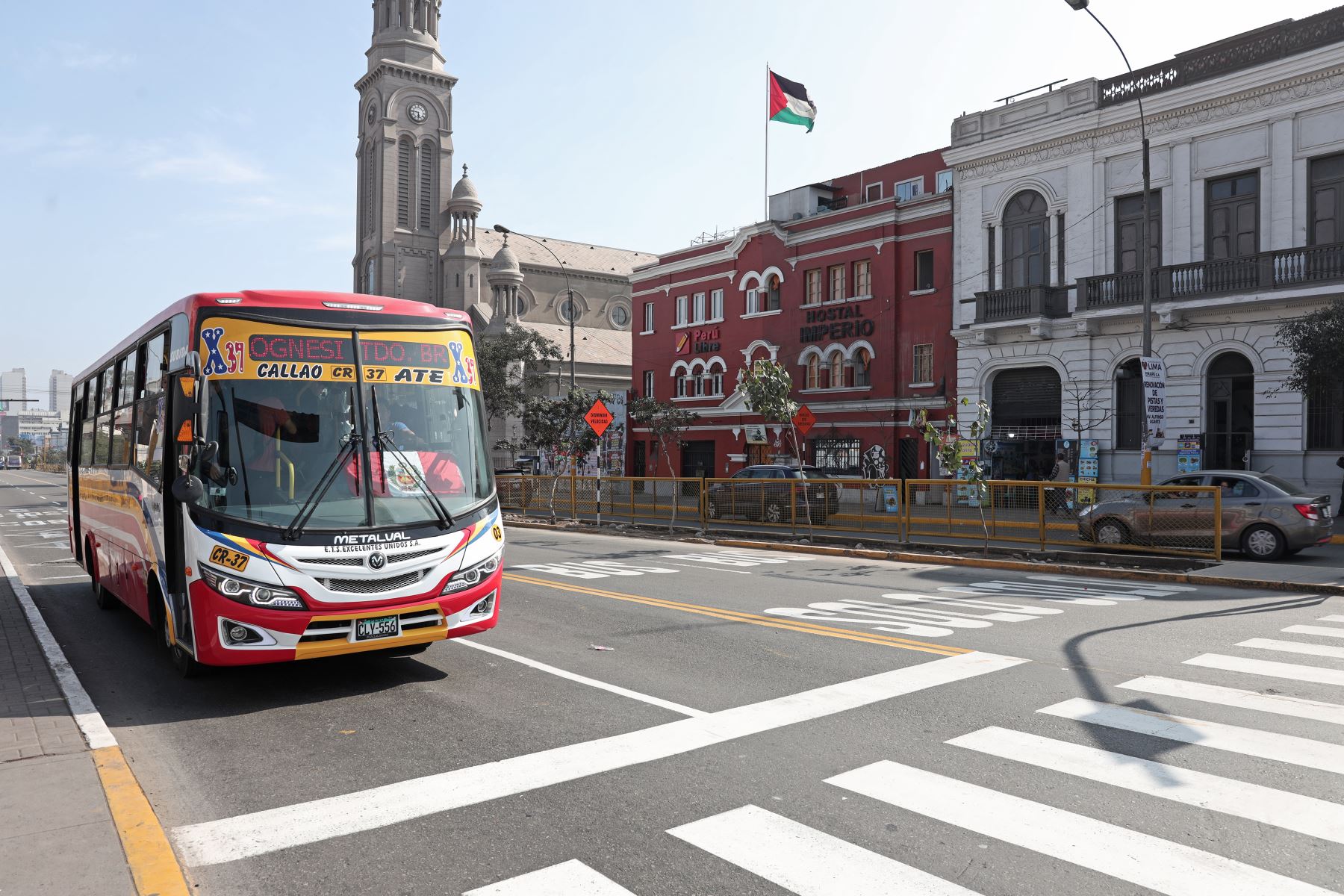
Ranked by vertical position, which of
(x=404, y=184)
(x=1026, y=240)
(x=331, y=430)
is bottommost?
(x=331, y=430)

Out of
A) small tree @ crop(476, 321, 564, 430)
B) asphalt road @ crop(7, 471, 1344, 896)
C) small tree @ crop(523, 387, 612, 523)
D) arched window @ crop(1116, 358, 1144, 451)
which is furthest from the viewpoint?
small tree @ crop(476, 321, 564, 430)

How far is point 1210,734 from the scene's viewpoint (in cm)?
608

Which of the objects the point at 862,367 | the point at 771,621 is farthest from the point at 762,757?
the point at 862,367

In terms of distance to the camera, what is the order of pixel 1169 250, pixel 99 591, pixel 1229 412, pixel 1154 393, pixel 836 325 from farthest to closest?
pixel 836 325
pixel 1169 250
pixel 1229 412
pixel 1154 393
pixel 99 591

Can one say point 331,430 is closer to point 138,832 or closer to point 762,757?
point 138,832

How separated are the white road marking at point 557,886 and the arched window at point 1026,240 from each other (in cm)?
2966

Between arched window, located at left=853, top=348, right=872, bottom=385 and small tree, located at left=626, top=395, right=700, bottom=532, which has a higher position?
arched window, located at left=853, top=348, right=872, bottom=385

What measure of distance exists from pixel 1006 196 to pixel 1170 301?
7.14 meters

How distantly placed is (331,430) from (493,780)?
3.28 m

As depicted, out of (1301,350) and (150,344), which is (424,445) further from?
(1301,350)

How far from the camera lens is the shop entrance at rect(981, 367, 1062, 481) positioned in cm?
3064

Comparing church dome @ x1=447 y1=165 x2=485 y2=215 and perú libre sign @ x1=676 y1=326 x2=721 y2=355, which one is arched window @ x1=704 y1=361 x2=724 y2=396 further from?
church dome @ x1=447 y1=165 x2=485 y2=215

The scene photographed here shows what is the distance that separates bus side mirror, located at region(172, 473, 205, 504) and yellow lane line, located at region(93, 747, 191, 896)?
71.8 inches

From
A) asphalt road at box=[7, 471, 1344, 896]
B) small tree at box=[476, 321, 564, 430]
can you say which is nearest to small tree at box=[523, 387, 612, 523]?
small tree at box=[476, 321, 564, 430]
